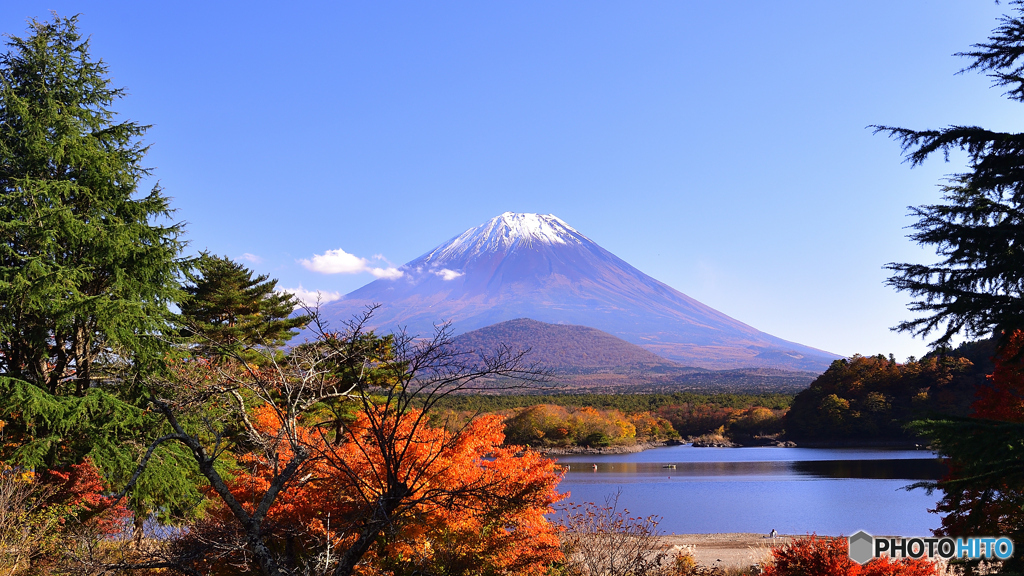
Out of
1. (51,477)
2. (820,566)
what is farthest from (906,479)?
(51,477)

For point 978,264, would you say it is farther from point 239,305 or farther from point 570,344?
point 570,344

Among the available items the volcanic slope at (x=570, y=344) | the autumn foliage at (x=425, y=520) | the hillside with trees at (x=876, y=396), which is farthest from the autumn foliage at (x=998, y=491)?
the volcanic slope at (x=570, y=344)

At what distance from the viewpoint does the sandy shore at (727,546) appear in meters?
15.7

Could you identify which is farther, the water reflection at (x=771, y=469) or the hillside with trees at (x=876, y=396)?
the hillside with trees at (x=876, y=396)

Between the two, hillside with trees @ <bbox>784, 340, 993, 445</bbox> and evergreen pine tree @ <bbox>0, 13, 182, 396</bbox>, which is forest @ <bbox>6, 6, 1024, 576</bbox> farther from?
hillside with trees @ <bbox>784, 340, 993, 445</bbox>

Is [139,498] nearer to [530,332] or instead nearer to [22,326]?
[22,326]

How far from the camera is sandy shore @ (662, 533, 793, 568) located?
15719 mm

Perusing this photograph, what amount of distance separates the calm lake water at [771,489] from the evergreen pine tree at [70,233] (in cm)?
1874

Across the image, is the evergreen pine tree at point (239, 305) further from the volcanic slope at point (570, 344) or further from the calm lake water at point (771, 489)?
the volcanic slope at point (570, 344)

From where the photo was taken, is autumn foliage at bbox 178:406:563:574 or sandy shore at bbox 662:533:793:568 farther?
sandy shore at bbox 662:533:793:568

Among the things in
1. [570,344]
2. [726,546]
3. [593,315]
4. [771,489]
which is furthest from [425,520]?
[593,315]

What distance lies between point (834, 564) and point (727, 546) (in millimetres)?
12289

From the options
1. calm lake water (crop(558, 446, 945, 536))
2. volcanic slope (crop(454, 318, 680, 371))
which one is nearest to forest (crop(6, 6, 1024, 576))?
calm lake water (crop(558, 446, 945, 536))

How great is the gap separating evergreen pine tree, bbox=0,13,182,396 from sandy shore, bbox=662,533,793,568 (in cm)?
1335
